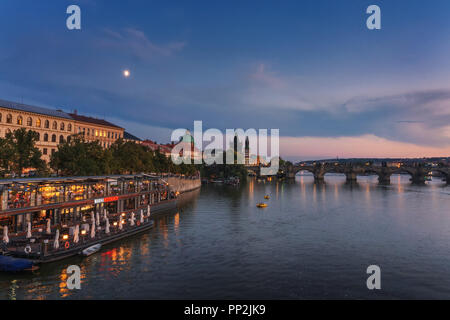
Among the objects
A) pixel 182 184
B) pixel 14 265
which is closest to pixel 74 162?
pixel 14 265

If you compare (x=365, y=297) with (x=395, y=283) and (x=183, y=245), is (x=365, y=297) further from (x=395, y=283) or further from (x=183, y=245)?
(x=183, y=245)

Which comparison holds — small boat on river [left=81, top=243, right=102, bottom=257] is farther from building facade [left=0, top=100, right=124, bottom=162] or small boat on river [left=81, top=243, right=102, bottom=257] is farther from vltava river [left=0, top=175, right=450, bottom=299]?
building facade [left=0, top=100, right=124, bottom=162]

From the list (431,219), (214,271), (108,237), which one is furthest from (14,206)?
(431,219)

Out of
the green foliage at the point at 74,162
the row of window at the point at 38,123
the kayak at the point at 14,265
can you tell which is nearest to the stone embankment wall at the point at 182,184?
the green foliage at the point at 74,162

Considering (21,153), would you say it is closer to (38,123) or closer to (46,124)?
(38,123)

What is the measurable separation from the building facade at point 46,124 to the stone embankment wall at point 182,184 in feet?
109

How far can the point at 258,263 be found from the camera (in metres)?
41.4

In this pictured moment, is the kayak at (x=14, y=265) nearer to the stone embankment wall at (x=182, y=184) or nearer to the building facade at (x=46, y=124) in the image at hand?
the building facade at (x=46, y=124)

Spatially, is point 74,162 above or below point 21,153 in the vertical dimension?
below

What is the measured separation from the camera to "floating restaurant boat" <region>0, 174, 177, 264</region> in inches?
1528

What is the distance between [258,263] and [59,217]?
3315cm

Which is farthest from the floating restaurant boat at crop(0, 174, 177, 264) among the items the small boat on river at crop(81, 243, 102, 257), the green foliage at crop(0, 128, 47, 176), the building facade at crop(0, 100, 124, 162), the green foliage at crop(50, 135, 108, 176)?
the building facade at crop(0, 100, 124, 162)

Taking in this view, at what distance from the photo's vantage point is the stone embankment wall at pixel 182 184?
125 meters

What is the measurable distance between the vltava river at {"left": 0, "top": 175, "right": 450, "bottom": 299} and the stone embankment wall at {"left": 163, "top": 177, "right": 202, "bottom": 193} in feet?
175
